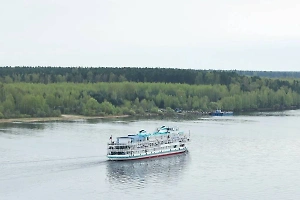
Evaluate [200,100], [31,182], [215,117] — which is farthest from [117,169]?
[200,100]

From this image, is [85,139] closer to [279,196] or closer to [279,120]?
[279,196]

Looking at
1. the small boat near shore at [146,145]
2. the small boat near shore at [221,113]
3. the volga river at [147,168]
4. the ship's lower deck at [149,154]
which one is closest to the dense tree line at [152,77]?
the small boat near shore at [221,113]

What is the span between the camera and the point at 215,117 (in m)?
55.3

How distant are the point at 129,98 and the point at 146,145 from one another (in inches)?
1173

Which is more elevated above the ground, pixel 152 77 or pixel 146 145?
pixel 152 77

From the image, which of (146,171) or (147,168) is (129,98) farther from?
(146,171)

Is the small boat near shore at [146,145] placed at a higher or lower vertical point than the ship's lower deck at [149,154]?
higher

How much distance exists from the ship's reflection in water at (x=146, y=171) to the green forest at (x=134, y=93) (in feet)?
65.6

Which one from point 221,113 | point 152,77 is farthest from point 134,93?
point 152,77

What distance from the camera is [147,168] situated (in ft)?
94.0

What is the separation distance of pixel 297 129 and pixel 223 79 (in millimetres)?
30794

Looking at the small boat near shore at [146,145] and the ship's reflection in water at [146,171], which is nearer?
the ship's reflection in water at [146,171]

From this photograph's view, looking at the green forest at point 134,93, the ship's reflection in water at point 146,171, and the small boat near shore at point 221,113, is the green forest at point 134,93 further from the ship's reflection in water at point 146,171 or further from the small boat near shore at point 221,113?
the ship's reflection in water at point 146,171

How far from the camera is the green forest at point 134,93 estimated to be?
51875 mm
